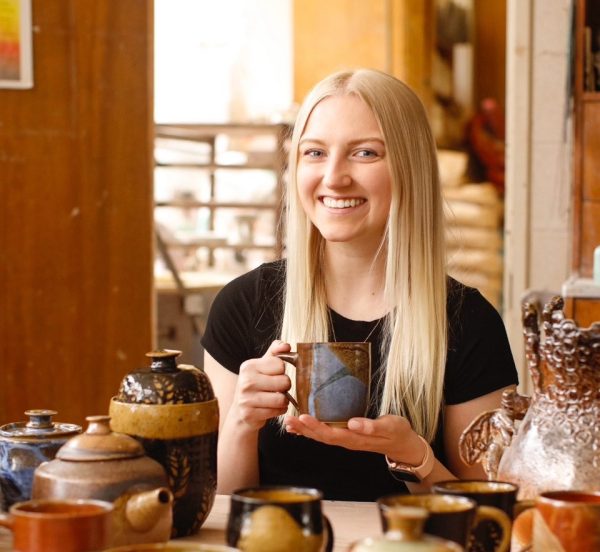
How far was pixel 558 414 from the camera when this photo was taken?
47.8 inches

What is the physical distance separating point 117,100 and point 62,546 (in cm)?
242

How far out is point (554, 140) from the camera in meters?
3.84

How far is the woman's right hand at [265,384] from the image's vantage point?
1.49 metres

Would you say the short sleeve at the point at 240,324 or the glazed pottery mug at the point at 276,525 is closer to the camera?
the glazed pottery mug at the point at 276,525

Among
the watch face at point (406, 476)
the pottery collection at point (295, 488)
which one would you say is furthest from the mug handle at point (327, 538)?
the watch face at point (406, 476)

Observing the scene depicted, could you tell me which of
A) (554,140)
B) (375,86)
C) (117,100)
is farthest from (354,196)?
(554,140)

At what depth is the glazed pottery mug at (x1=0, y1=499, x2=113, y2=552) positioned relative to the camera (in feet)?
3.15

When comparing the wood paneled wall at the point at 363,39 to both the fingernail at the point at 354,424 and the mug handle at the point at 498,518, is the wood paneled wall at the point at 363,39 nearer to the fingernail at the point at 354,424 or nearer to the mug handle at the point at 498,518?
the fingernail at the point at 354,424

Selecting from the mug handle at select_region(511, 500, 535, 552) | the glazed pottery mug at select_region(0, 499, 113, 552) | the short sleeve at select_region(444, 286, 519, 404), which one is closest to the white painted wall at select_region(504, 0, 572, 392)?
the short sleeve at select_region(444, 286, 519, 404)

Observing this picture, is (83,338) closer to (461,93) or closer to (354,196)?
(354,196)

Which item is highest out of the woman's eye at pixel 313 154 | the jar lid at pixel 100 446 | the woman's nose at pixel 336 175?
the woman's eye at pixel 313 154

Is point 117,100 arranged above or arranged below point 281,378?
above

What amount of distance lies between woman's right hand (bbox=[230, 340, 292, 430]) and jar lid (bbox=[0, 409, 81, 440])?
0.24 meters

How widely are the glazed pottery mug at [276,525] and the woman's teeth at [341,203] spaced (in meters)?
0.88
